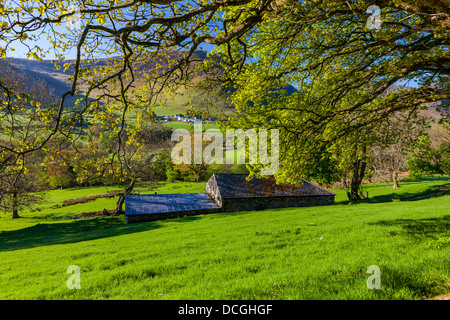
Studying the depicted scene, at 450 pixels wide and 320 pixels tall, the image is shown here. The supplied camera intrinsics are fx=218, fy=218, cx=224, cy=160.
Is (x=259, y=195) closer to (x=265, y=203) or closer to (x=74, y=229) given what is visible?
(x=265, y=203)

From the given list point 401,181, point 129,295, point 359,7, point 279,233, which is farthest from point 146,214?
point 401,181

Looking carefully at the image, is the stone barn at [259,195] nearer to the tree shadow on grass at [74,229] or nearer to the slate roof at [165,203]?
the slate roof at [165,203]

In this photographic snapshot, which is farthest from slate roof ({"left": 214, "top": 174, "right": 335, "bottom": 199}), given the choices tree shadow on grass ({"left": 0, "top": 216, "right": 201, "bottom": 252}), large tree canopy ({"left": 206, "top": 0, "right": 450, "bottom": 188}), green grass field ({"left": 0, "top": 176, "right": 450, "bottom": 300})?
large tree canopy ({"left": 206, "top": 0, "right": 450, "bottom": 188})

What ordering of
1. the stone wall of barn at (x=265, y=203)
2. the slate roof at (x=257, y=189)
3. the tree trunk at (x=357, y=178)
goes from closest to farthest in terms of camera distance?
1. the tree trunk at (x=357, y=178)
2. the stone wall of barn at (x=265, y=203)
3. the slate roof at (x=257, y=189)

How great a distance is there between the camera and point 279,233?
10.3m

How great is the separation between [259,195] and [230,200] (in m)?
3.86

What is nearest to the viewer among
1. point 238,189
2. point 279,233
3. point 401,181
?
point 279,233

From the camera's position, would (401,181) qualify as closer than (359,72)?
No

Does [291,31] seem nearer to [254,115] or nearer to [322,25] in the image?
[322,25]

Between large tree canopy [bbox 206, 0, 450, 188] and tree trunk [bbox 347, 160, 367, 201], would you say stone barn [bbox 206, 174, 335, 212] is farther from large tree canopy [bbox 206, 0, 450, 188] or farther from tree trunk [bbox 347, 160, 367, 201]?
large tree canopy [bbox 206, 0, 450, 188]

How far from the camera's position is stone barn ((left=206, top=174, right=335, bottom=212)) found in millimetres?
27875

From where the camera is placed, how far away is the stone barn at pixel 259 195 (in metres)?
27.9

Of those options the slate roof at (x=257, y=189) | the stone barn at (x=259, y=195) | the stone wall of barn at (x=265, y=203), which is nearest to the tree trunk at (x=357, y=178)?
the stone barn at (x=259, y=195)
